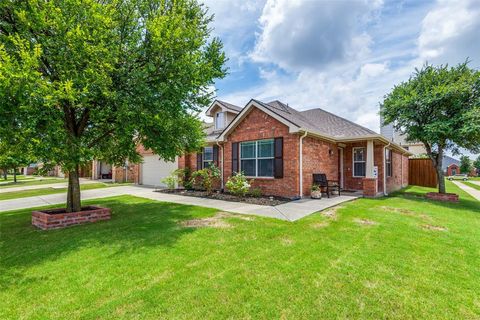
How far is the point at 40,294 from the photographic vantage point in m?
2.98

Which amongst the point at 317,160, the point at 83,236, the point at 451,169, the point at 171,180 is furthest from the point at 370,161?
the point at 451,169

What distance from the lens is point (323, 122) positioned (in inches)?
558

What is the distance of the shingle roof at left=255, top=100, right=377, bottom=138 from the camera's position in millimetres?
11516

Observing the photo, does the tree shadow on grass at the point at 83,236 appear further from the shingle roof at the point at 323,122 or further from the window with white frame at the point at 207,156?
the shingle roof at the point at 323,122

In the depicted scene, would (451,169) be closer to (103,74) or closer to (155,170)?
(155,170)

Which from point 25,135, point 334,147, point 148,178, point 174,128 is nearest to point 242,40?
point 174,128

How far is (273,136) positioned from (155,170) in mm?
10290

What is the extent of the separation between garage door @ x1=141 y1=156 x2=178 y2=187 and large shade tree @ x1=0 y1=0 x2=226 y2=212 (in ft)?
25.8

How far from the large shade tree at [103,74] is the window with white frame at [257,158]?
387cm

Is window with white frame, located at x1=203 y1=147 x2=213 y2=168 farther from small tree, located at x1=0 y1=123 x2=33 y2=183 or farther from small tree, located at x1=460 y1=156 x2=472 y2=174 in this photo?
small tree, located at x1=460 y1=156 x2=472 y2=174

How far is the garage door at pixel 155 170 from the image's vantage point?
16.1 meters

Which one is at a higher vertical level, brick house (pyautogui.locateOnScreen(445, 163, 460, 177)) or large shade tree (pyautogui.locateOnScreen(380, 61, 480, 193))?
Result: large shade tree (pyautogui.locateOnScreen(380, 61, 480, 193))

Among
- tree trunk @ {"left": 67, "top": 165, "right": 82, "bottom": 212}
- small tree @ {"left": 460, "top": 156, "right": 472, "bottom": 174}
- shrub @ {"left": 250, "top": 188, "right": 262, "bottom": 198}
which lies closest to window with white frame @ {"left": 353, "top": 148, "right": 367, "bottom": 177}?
shrub @ {"left": 250, "top": 188, "right": 262, "bottom": 198}

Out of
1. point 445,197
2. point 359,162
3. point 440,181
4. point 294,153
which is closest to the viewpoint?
point 294,153
